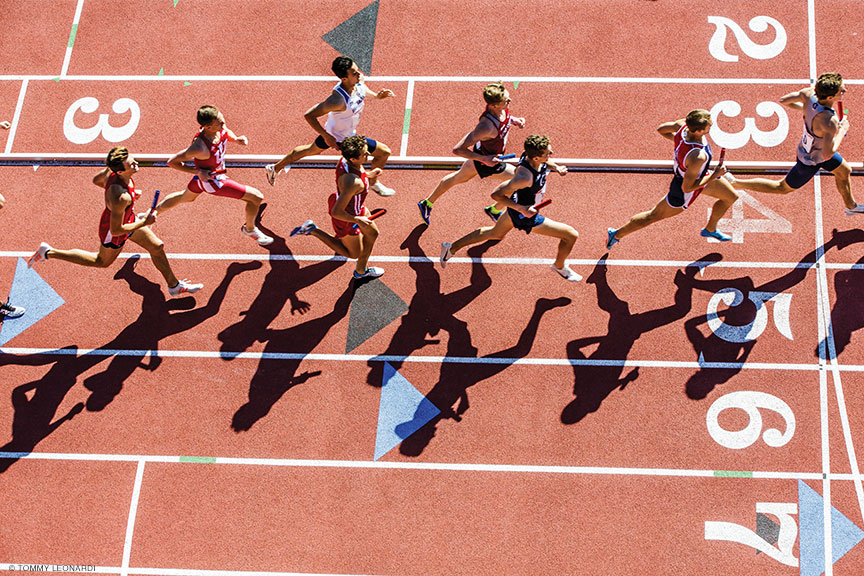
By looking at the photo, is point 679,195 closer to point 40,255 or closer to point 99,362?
point 99,362

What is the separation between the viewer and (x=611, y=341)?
32.8 ft

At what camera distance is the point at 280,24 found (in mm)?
13047

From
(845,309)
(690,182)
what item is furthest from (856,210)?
(690,182)

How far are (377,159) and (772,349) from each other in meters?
5.51

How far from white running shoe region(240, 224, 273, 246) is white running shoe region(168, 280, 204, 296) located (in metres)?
0.91

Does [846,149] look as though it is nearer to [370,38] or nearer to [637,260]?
[637,260]

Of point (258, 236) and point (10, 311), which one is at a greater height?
point (258, 236)

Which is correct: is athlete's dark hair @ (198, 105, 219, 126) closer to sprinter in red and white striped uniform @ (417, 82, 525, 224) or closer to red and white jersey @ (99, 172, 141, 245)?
red and white jersey @ (99, 172, 141, 245)

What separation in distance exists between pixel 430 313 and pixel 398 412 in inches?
54.3

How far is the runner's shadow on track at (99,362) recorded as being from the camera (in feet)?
33.0

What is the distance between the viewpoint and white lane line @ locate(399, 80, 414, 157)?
11707 mm

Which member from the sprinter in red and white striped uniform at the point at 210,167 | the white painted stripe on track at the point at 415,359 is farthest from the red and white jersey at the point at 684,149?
the sprinter in red and white striped uniform at the point at 210,167

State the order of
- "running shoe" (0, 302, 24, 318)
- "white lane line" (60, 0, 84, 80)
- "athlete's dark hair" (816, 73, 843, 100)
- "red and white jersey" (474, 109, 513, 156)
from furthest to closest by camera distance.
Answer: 1. "white lane line" (60, 0, 84, 80)
2. "running shoe" (0, 302, 24, 318)
3. "red and white jersey" (474, 109, 513, 156)
4. "athlete's dark hair" (816, 73, 843, 100)

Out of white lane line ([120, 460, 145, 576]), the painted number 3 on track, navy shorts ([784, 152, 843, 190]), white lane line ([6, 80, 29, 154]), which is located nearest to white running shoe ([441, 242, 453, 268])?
navy shorts ([784, 152, 843, 190])
